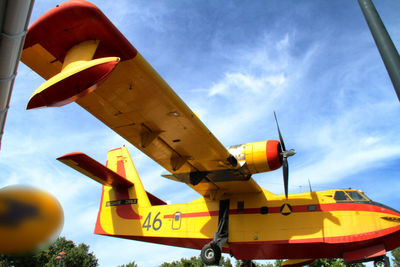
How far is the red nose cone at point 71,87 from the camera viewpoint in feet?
12.9

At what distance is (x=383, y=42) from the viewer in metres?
2.46

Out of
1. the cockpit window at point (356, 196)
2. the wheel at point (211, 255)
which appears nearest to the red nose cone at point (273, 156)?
the cockpit window at point (356, 196)

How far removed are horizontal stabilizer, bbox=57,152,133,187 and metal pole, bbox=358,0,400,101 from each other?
317 inches

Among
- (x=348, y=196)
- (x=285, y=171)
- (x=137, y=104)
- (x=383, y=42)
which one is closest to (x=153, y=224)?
(x=285, y=171)


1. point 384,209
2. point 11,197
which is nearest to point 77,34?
point 11,197

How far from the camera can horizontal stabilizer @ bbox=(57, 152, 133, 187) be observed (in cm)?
875

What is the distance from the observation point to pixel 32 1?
173 centimetres

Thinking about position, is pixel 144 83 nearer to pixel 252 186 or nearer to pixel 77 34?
pixel 77 34

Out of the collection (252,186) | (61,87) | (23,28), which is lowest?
(23,28)

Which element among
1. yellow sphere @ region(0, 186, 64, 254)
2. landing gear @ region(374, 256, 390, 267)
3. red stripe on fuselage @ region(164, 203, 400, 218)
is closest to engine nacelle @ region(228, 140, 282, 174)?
red stripe on fuselage @ region(164, 203, 400, 218)

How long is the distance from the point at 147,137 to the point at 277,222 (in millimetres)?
5076

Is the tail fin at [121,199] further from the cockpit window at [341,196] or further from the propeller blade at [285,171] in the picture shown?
the cockpit window at [341,196]

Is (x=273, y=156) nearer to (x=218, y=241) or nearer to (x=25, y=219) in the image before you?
(x=218, y=241)

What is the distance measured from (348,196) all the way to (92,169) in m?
8.30
